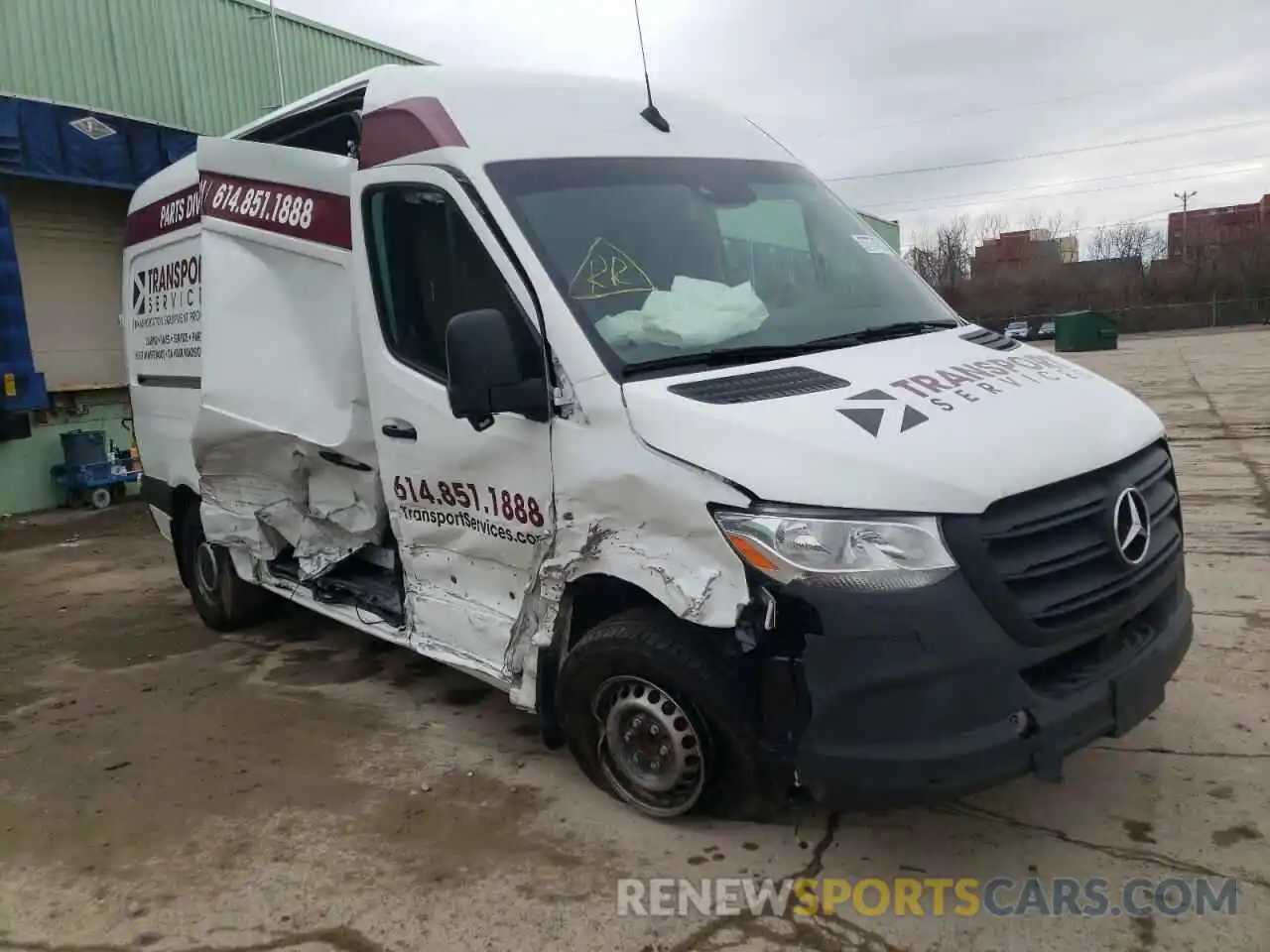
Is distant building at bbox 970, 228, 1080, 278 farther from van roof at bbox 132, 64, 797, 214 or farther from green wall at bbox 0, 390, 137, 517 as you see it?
van roof at bbox 132, 64, 797, 214

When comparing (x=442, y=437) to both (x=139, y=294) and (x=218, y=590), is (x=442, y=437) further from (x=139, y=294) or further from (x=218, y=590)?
(x=139, y=294)

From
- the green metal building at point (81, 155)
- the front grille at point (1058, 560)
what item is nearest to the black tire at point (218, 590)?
the front grille at point (1058, 560)

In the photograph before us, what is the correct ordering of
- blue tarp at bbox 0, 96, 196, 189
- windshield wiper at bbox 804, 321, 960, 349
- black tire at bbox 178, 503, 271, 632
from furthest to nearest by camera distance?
blue tarp at bbox 0, 96, 196, 189
black tire at bbox 178, 503, 271, 632
windshield wiper at bbox 804, 321, 960, 349

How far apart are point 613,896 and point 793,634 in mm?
1068

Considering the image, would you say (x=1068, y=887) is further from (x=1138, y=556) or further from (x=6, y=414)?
(x=6, y=414)

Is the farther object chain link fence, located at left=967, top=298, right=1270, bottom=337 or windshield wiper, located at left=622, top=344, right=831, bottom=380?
chain link fence, located at left=967, top=298, right=1270, bottom=337

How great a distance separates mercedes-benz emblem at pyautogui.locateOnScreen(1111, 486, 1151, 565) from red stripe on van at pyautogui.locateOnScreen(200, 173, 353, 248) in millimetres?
3206

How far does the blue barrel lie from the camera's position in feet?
38.6

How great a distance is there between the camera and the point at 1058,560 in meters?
2.98

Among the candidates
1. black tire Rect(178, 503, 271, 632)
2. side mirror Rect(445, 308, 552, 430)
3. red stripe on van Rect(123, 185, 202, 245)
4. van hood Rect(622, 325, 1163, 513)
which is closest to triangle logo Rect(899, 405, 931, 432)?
van hood Rect(622, 325, 1163, 513)

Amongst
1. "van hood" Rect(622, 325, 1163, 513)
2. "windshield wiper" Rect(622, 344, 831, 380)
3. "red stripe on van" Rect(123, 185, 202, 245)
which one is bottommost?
"van hood" Rect(622, 325, 1163, 513)

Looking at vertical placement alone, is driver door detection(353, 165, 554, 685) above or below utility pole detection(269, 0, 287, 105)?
below

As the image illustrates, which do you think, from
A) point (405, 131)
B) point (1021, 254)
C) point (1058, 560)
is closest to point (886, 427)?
point (1058, 560)

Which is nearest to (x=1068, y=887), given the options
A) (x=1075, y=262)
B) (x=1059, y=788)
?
(x=1059, y=788)
